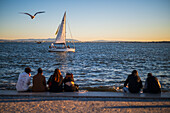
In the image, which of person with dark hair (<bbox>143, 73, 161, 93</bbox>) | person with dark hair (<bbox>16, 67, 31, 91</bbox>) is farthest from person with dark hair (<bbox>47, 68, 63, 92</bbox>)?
person with dark hair (<bbox>143, 73, 161, 93</bbox>)

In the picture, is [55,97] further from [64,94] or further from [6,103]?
[6,103]

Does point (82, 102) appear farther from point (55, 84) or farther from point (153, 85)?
point (153, 85)

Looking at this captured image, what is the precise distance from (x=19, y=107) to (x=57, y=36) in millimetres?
45329

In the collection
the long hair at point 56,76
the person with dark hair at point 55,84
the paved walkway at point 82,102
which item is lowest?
the paved walkway at point 82,102

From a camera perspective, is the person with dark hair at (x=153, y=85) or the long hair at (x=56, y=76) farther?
the long hair at (x=56, y=76)

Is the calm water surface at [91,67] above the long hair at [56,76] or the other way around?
the other way around

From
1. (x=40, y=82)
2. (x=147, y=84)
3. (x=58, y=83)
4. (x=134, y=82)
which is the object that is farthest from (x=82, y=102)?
(x=147, y=84)

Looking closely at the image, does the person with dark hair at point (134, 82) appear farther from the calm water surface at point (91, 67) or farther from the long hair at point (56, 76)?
the calm water surface at point (91, 67)

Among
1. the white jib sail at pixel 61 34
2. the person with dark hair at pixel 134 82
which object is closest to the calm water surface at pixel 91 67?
the person with dark hair at pixel 134 82

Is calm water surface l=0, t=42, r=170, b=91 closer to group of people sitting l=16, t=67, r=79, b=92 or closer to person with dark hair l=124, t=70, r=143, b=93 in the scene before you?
group of people sitting l=16, t=67, r=79, b=92

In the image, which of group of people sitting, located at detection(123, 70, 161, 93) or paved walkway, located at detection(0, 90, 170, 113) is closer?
paved walkway, located at detection(0, 90, 170, 113)

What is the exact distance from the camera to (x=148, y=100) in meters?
6.24

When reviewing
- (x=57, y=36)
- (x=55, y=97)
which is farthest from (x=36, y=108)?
(x=57, y=36)

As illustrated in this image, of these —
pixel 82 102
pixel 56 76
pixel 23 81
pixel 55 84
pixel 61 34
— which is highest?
pixel 61 34
